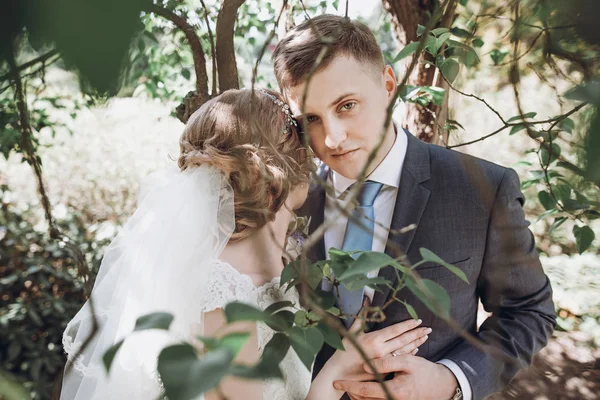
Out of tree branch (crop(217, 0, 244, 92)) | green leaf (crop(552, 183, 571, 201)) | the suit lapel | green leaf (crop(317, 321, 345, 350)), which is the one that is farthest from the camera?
the suit lapel

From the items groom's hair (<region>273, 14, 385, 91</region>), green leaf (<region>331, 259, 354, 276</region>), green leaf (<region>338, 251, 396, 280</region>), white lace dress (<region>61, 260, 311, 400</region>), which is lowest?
white lace dress (<region>61, 260, 311, 400</region>)

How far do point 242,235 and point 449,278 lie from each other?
0.72m

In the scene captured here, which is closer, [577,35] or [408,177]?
[577,35]

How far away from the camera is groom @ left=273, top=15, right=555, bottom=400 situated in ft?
5.66

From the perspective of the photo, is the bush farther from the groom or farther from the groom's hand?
the groom's hand

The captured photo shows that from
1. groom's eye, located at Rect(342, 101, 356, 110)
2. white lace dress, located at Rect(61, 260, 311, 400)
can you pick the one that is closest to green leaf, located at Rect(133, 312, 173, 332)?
white lace dress, located at Rect(61, 260, 311, 400)

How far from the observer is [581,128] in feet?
1.23

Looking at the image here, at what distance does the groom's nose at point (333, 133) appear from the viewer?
172 centimetres

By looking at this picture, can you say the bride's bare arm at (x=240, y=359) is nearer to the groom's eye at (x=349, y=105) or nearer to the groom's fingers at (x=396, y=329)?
the groom's fingers at (x=396, y=329)

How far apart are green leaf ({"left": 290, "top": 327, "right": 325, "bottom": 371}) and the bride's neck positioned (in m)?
0.91

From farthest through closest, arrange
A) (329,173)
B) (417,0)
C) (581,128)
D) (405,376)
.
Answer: (417,0) < (329,173) < (405,376) < (581,128)

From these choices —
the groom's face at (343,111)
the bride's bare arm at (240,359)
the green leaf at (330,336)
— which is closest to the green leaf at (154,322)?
the green leaf at (330,336)

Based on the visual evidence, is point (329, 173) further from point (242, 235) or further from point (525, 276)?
point (525, 276)

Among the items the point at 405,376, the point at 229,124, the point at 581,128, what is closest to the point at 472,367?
the point at 405,376
